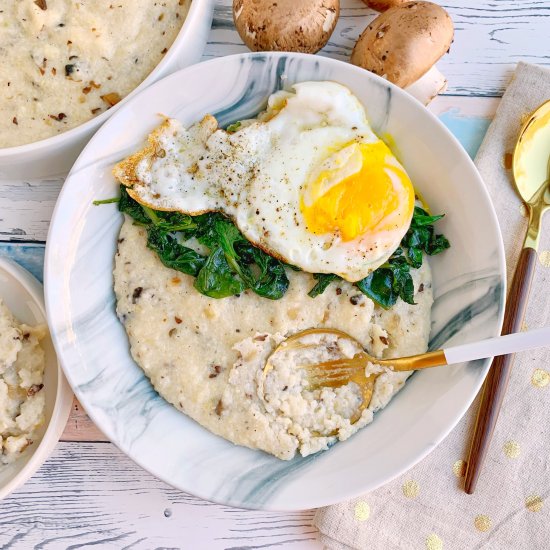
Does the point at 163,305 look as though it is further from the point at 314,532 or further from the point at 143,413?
the point at 314,532

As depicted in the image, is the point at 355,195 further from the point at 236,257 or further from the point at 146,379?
the point at 146,379

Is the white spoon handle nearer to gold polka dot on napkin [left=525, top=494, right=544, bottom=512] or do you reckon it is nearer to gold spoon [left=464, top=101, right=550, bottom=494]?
gold spoon [left=464, top=101, right=550, bottom=494]

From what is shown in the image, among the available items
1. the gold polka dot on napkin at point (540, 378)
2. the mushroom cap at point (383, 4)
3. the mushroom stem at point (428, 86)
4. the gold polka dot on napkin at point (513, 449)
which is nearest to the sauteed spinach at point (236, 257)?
the mushroom stem at point (428, 86)

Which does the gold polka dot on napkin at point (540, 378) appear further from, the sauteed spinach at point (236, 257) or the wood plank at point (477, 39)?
the wood plank at point (477, 39)

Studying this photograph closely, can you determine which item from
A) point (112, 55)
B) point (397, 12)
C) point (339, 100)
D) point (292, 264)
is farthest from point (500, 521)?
point (112, 55)

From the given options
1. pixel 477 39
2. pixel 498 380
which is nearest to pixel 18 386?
pixel 498 380

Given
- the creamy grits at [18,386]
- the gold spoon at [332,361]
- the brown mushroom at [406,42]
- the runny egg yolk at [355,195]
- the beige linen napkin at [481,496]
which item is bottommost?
the beige linen napkin at [481,496]
